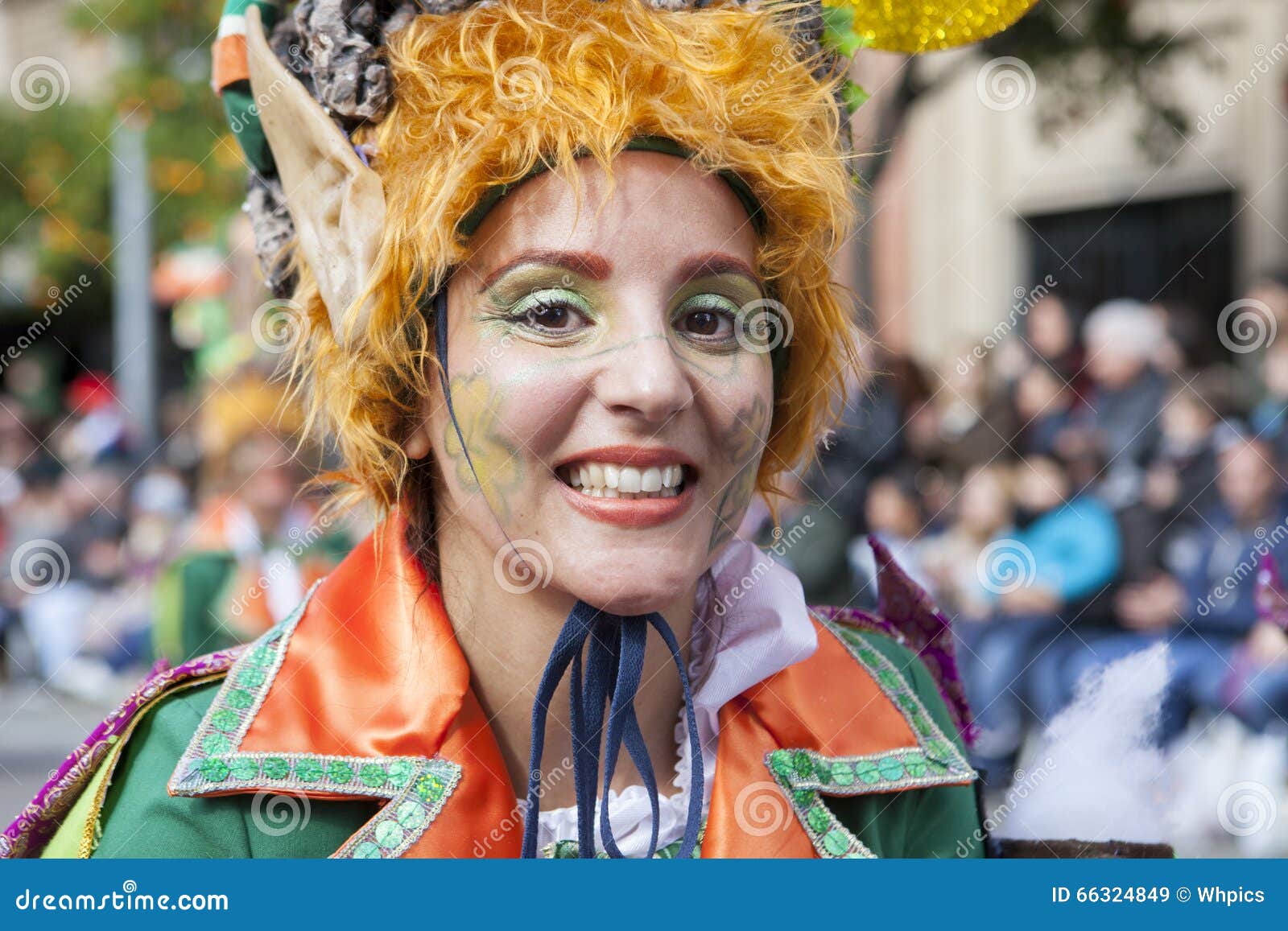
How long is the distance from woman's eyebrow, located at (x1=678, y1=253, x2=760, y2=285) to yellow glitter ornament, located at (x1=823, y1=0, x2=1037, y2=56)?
0.50m

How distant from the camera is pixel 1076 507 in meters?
5.34

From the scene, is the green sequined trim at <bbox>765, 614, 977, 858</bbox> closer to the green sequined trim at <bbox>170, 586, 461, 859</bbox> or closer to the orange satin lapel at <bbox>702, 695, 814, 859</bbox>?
the orange satin lapel at <bbox>702, 695, 814, 859</bbox>

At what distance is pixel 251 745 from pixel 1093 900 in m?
1.07

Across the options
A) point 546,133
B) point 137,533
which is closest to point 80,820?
point 546,133

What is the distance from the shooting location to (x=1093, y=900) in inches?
67.5

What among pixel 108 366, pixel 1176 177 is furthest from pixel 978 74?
pixel 108 366

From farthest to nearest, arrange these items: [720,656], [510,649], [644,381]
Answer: [720,656]
[510,649]
[644,381]

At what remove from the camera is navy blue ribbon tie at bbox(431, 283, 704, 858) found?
1.71m

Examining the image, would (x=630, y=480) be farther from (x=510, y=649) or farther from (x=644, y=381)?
(x=510, y=649)

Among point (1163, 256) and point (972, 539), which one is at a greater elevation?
point (1163, 256)

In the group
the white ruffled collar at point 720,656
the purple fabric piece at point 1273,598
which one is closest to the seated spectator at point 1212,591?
the purple fabric piece at point 1273,598

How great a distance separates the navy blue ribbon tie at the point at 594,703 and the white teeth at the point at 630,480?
0.17 metres

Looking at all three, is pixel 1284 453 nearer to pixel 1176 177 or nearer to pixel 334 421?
pixel 334 421

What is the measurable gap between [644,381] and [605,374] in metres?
0.06
